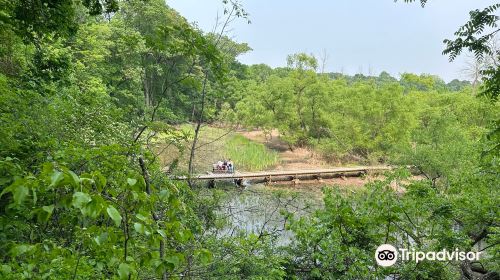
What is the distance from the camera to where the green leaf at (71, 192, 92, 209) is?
949mm

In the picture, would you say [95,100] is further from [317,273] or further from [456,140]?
[456,140]

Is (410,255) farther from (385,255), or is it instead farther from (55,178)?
(55,178)

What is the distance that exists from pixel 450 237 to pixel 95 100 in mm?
5870

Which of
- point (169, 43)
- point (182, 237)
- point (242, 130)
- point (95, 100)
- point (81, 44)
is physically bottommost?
point (242, 130)

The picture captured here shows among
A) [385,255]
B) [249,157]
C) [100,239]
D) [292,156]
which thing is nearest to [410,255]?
[385,255]

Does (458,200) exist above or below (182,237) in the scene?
below

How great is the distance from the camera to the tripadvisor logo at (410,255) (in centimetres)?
512

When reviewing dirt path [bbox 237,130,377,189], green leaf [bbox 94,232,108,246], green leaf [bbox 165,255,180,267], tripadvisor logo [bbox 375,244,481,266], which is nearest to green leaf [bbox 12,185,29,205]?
green leaf [bbox 94,232,108,246]

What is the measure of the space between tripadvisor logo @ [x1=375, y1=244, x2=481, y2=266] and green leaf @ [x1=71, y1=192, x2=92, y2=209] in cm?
487

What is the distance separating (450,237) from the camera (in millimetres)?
4992

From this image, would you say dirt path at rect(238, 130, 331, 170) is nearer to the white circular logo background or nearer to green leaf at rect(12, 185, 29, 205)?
the white circular logo background

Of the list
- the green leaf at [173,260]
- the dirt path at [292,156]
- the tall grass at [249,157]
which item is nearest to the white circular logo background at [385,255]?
the green leaf at [173,260]

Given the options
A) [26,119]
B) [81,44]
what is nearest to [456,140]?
[26,119]

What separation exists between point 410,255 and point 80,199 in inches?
208
